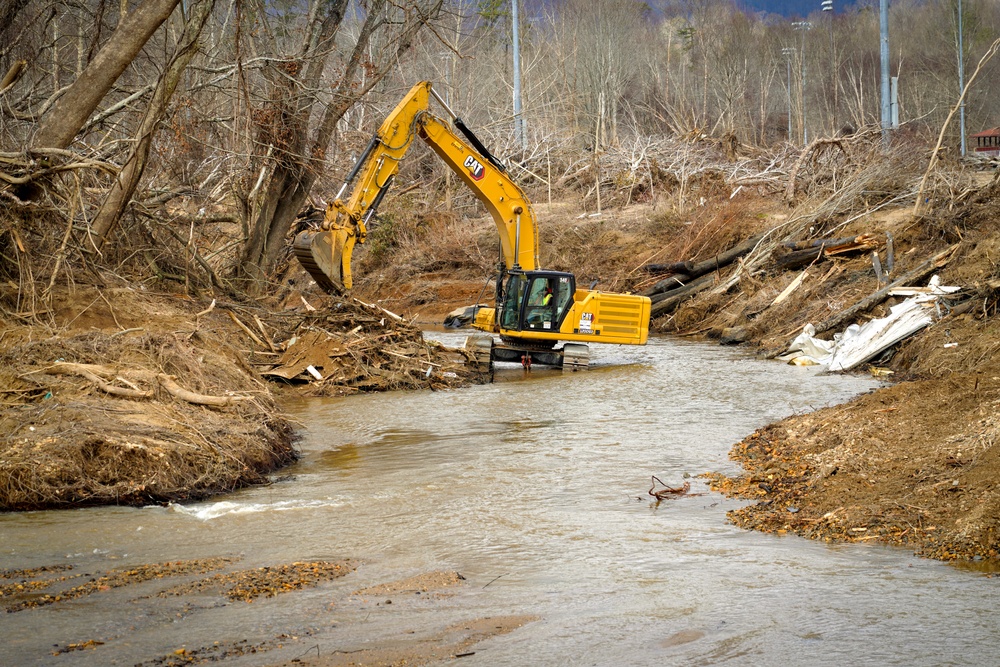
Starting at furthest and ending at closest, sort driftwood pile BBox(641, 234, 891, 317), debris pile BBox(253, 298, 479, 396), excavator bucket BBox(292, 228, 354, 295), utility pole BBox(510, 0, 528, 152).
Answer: utility pole BBox(510, 0, 528, 152) < driftwood pile BBox(641, 234, 891, 317) < debris pile BBox(253, 298, 479, 396) < excavator bucket BBox(292, 228, 354, 295)

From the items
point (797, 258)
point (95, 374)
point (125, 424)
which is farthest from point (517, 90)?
point (125, 424)

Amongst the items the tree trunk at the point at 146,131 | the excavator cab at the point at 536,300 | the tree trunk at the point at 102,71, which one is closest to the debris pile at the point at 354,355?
the excavator cab at the point at 536,300

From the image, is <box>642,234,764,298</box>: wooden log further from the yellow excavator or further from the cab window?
the cab window

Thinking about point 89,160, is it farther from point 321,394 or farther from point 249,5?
point 321,394

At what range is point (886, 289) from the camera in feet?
63.6

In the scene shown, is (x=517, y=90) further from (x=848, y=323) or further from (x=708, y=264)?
(x=848, y=323)

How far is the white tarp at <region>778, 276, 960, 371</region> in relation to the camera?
17453 millimetres

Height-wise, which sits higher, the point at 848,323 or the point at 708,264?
the point at 708,264

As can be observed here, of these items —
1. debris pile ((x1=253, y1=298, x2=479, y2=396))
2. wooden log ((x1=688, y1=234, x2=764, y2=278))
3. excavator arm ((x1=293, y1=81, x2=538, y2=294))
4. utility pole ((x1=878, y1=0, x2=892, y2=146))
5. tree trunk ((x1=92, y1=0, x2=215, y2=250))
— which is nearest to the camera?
tree trunk ((x1=92, y1=0, x2=215, y2=250))

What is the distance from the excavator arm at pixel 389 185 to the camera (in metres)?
15.9

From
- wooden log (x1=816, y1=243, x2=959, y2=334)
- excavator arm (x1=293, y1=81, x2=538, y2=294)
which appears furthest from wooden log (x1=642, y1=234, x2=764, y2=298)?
excavator arm (x1=293, y1=81, x2=538, y2=294)

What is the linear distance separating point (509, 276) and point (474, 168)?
6.77 ft

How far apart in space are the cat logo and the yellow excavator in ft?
0.06

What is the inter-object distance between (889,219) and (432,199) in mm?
15910
